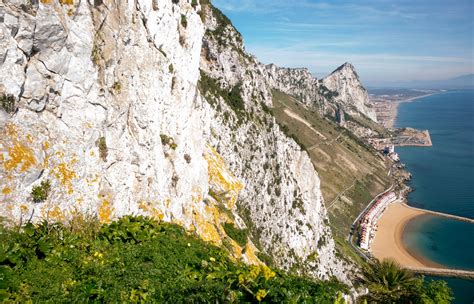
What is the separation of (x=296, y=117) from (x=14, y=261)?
143 meters

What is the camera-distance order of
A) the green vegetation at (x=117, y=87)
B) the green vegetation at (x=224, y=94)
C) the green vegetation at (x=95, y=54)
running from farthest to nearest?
the green vegetation at (x=224, y=94), the green vegetation at (x=117, y=87), the green vegetation at (x=95, y=54)

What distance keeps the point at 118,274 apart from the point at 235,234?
55.4ft

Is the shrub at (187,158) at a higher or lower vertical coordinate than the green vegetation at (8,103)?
lower

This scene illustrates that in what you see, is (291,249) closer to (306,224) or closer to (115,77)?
(306,224)

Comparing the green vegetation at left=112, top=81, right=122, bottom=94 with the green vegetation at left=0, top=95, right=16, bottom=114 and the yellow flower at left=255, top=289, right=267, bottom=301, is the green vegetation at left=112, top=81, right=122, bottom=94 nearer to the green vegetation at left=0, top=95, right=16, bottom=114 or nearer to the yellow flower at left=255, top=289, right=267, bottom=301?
the green vegetation at left=0, top=95, right=16, bottom=114

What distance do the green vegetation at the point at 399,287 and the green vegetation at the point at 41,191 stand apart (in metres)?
14.9

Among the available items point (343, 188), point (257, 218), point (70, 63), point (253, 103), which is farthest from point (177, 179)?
point (343, 188)

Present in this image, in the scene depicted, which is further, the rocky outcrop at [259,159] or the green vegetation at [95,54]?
the rocky outcrop at [259,159]

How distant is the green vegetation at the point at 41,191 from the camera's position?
1031 centimetres

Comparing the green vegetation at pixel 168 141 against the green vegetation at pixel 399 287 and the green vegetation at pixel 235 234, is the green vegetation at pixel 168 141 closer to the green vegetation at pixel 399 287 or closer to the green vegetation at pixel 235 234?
the green vegetation at pixel 235 234

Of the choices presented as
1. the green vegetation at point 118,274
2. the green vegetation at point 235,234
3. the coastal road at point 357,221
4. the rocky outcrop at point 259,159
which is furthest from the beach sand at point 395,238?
the green vegetation at point 118,274

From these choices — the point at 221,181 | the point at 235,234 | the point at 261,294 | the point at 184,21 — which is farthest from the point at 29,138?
the point at 221,181

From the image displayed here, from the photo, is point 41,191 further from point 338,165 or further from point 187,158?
point 338,165

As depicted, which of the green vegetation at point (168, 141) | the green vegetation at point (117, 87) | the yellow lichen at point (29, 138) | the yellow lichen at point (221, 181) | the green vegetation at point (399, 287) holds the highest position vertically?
the green vegetation at point (117, 87)
